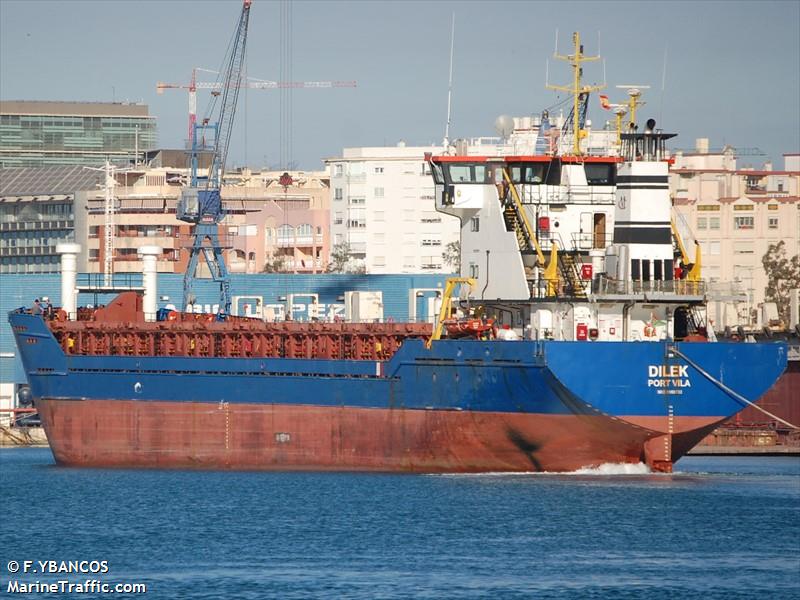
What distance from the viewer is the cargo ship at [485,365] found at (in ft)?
155

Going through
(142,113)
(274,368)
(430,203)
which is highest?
(142,113)

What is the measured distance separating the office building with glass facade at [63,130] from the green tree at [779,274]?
80.1 m

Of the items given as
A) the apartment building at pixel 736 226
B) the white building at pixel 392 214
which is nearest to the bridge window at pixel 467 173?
the apartment building at pixel 736 226

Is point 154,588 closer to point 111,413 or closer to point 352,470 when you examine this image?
point 352,470

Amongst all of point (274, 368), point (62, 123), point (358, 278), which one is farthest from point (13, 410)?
point (62, 123)

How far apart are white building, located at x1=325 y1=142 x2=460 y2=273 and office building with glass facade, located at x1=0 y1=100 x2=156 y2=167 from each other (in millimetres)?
52474

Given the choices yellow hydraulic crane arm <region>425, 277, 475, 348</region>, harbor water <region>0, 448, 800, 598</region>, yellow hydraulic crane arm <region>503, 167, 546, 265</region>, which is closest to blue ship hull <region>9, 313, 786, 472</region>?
yellow hydraulic crane arm <region>425, 277, 475, 348</region>

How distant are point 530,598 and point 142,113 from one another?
139252 mm

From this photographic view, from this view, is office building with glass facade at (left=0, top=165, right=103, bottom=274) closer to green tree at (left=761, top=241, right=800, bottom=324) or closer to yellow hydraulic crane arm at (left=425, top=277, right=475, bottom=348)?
green tree at (left=761, top=241, right=800, bottom=324)

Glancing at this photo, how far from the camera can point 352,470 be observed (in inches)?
2026

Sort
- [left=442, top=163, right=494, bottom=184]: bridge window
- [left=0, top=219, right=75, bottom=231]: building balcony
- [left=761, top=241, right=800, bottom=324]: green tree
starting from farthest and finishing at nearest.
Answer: [left=0, top=219, right=75, bottom=231]: building balcony, [left=761, top=241, right=800, bottom=324]: green tree, [left=442, top=163, right=494, bottom=184]: bridge window

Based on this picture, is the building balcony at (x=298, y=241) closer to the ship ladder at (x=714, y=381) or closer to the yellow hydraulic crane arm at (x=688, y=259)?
the yellow hydraulic crane arm at (x=688, y=259)

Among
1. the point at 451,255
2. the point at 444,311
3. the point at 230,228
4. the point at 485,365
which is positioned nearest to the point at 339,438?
the point at 444,311

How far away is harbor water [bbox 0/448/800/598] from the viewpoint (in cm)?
3422
